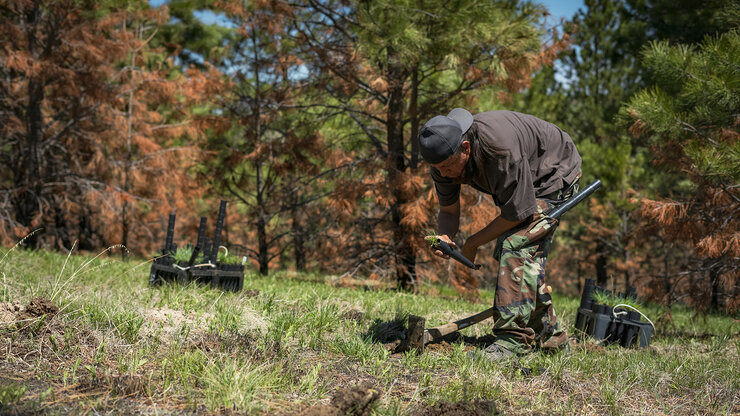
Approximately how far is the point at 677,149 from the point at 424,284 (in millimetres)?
3334

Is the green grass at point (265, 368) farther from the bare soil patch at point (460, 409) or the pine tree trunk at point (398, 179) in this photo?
the pine tree trunk at point (398, 179)

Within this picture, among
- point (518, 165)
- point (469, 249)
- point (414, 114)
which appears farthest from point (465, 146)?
point (414, 114)

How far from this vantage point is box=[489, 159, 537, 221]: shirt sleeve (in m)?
2.72

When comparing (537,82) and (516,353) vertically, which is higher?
(537,82)

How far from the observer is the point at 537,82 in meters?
13.6

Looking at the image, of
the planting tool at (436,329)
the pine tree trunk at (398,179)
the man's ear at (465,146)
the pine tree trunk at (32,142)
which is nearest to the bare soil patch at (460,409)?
the planting tool at (436,329)

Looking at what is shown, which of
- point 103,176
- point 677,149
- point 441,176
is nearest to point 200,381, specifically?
point 441,176

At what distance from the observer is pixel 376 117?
7094 mm

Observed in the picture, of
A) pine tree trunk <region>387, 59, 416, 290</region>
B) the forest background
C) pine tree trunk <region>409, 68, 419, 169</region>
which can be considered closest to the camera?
the forest background

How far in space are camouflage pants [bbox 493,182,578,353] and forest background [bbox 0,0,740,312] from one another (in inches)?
64.3

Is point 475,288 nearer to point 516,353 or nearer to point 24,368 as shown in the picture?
point 516,353

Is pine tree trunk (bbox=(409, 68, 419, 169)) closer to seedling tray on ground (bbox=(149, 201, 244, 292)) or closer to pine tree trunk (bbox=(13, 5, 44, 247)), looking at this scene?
seedling tray on ground (bbox=(149, 201, 244, 292))

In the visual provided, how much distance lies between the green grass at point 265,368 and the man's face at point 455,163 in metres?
1.01

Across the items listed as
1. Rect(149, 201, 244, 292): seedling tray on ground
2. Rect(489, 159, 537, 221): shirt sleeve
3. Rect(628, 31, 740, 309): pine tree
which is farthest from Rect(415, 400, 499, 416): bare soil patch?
Rect(628, 31, 740, 309): pine tree
